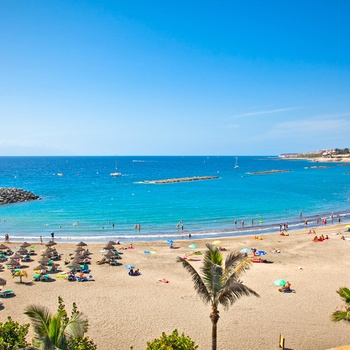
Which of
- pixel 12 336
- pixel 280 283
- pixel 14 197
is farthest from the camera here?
pixel 14 197

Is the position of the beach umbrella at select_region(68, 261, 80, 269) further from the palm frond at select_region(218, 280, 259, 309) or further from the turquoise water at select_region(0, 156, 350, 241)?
the palm frond at select_region(218, 280, 259, 309)

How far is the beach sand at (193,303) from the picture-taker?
55.1 ft

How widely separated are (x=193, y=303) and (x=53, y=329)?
1335 cm

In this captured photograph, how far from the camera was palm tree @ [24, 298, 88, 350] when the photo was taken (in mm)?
8273

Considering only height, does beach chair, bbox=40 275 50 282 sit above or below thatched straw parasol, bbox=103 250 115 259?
below

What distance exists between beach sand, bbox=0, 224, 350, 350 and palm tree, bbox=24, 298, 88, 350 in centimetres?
816

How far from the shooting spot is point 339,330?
1736cm

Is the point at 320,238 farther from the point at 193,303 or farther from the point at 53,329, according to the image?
the point at 53,329

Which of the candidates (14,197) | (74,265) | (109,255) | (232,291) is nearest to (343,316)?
(232,291)

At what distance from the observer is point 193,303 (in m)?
20.5

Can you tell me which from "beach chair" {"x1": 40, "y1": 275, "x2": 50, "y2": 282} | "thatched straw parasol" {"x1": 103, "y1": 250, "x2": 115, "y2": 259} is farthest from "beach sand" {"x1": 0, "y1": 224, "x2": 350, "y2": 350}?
"thatched straw parasol" {"x1": 103, "y1": 250, "x2": 115, "y2": 259}

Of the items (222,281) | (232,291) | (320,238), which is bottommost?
(320,238)

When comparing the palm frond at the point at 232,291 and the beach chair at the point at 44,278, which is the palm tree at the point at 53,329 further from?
the beach chair at the point at 44,278

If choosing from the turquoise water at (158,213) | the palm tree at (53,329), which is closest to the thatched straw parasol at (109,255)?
the turquoise water at (158,213)
